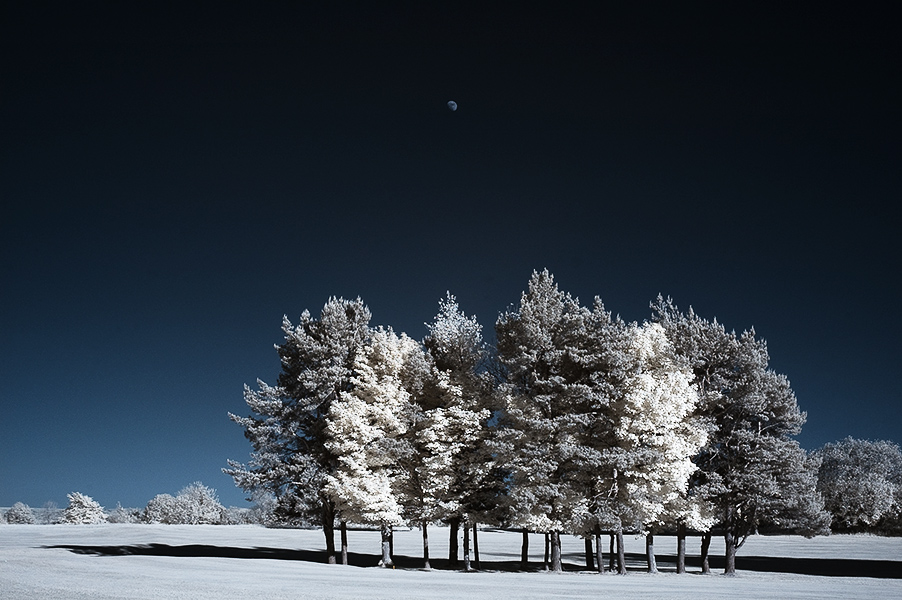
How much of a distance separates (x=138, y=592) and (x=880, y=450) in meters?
136

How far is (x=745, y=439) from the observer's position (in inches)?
1559

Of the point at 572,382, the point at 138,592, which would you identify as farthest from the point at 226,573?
the point at 572,382

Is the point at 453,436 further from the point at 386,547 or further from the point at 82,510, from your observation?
the point at 82,510

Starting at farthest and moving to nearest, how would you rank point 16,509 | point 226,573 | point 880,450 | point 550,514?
point 16,509 → point 880,450 → point 550,514 → point 226,573

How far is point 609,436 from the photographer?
3631 cm

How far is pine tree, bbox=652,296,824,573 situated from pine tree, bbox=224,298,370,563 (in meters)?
21.5

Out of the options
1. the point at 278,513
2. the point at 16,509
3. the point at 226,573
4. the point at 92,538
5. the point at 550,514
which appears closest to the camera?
the point at 226,573

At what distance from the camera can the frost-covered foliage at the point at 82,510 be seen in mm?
123562

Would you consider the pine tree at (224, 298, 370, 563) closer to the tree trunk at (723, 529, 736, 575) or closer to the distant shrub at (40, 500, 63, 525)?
the tree trunk at (723, 529, 736, 575)

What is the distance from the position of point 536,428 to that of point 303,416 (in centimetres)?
1592

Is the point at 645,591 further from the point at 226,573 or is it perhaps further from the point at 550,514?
the point at 226,573

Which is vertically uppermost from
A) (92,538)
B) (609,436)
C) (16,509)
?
→ (609,436)

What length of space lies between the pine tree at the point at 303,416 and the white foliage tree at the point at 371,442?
1230 mm

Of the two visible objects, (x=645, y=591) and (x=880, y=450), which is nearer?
(x=645, y=591)
